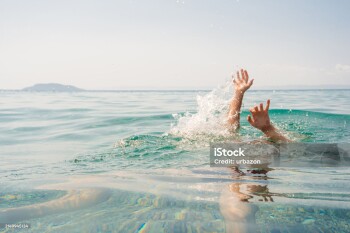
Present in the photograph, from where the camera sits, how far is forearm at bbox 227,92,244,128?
565cm

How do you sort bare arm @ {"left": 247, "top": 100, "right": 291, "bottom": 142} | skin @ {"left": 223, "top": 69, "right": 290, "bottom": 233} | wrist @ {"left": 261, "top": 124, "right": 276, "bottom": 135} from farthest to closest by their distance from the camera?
wrist @ {"left": 261, "top": 124, "right": 276, "bottom": 135}, bare arm @ {"left": 247, "top": 100, "right": 291, "bottom": 142}, skin @ {"left": 223, "top": 69, "right": 290, "bottom": 233}

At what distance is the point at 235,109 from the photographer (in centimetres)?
570

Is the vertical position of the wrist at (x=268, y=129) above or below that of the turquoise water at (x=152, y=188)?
above

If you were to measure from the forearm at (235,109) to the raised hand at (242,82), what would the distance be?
0.31 ft

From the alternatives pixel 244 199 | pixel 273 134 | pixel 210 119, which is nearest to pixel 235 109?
pixel 210 119

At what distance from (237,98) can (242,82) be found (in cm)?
35

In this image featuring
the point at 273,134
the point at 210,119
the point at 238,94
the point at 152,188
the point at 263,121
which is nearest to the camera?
the point at 152,188

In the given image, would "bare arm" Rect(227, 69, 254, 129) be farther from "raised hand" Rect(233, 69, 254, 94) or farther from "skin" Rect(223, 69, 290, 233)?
"skin" Rect(223, 69, 290, 233)

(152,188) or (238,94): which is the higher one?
(238,94)

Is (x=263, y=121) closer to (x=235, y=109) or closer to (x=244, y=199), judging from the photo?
(x=244, y=199)

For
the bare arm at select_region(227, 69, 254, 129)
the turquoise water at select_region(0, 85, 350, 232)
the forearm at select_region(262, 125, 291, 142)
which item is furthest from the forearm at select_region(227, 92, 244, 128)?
the forearm at select_region(262, 125, 291, 142)

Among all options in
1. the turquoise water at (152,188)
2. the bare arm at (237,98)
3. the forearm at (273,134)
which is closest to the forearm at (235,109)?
the bare arm at (237,98)

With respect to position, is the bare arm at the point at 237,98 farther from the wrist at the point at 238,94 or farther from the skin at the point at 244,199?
the skin at the point at 244,199

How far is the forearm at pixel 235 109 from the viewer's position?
18.5 ft
